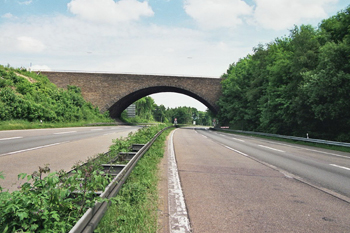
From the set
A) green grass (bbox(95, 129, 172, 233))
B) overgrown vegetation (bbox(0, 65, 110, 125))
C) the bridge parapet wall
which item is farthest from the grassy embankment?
green grass (bbox(95, 129, 172, 233))

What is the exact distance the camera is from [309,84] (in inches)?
683

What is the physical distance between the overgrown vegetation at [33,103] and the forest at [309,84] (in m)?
23.0

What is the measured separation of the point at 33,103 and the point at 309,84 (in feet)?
80.9

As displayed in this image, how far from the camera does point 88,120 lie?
37.2m

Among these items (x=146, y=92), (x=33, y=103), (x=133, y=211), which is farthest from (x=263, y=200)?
(x=146, y=92)

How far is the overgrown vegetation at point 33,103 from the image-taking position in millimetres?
22094

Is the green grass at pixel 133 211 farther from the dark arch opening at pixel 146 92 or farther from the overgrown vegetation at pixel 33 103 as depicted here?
the dark arch opening at pixel 146 92

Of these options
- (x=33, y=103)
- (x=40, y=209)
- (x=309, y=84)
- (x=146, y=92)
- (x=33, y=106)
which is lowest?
(x=40, y=209)

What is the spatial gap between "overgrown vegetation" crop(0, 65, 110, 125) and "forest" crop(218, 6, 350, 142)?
2304 cm

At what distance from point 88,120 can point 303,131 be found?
28701 millimetres

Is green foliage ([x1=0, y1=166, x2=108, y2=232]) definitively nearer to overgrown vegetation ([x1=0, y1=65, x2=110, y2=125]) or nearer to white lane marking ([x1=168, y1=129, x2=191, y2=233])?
white lane marking ([x1=168, y1=129, x2=191, y2=233])

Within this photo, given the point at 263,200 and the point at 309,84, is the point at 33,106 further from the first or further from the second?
the point at 263,200

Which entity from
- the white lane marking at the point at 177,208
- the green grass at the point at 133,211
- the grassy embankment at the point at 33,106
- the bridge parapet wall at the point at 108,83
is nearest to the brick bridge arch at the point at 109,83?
the bridge parapet wall at the point at 108,83

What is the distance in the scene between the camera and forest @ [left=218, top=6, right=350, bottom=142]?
16.2 metres
